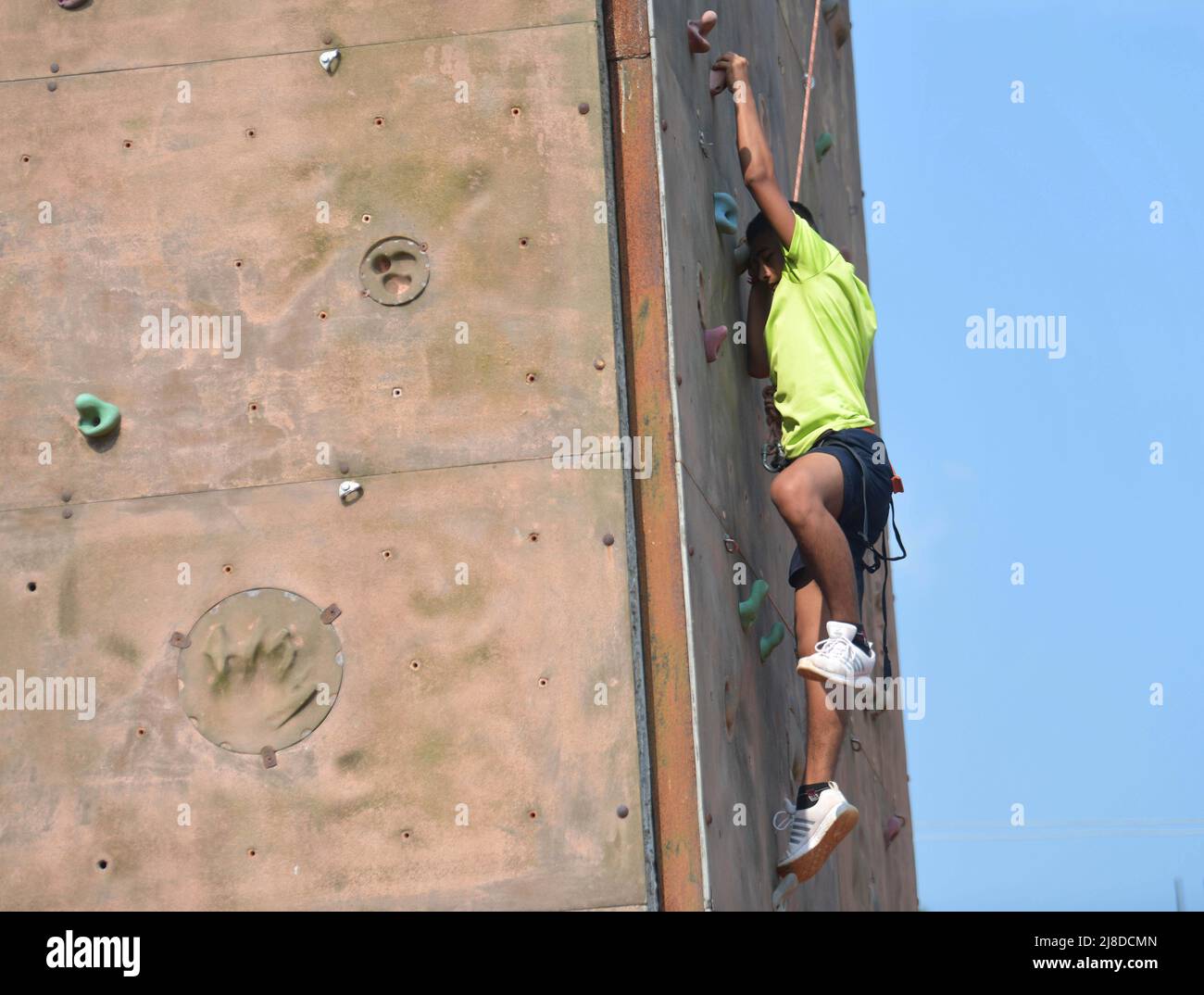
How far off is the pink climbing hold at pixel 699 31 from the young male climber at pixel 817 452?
252 millimetres

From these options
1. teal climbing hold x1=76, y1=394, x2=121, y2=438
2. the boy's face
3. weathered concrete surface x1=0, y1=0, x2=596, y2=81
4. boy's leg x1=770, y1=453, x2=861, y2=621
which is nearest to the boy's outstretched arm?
the boy's face

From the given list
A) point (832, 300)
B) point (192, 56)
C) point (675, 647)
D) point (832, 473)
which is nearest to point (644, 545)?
point (675, 647)

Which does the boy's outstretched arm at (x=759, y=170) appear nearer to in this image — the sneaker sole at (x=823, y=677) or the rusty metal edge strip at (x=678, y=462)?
the rusty metal edge strip at (x=678, y=462)

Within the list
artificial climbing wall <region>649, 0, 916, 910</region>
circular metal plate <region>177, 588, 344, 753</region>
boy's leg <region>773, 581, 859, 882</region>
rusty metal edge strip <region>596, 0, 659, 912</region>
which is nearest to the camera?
rusty metal edge strip <region>596, 0, 659, 912</region>

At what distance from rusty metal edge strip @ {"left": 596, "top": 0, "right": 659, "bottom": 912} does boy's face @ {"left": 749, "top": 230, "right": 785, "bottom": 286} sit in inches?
42.9

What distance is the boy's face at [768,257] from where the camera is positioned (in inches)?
370

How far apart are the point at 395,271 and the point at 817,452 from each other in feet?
6.20

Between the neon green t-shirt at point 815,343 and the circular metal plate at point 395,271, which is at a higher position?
the circular metal plate at point 395,271

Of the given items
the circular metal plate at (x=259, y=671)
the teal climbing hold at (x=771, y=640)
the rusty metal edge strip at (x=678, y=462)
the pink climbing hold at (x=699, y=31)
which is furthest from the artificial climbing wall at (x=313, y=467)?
the teal climbing hold at (x=771, y=640)

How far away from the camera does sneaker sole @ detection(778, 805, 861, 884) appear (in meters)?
8.46

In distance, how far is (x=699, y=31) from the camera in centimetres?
941

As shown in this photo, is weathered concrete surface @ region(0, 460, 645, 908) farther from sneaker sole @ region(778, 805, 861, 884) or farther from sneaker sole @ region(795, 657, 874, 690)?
sneaker sole @ region(778, 805, 861, 884)

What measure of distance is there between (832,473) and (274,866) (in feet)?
8.97
